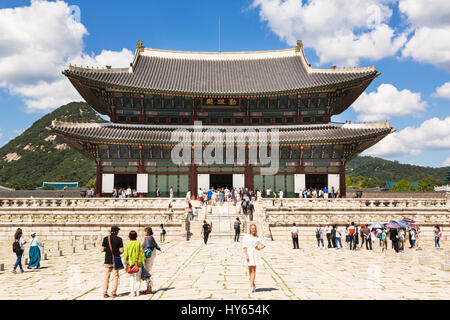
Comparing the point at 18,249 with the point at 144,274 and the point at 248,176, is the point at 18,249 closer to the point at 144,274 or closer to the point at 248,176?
the point at 144,274

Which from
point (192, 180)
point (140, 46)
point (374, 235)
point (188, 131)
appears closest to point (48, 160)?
point (140, 46)

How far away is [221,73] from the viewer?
1658 inches

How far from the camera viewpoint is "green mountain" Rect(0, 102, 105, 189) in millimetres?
94625

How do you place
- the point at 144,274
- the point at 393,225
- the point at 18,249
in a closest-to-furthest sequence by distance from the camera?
the point at 144,274 → the point at 18,249 → the point at 393,225

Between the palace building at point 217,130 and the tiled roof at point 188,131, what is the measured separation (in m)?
0.10

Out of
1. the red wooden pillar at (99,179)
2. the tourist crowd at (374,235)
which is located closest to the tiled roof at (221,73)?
the red wooden pillar at (99,179)

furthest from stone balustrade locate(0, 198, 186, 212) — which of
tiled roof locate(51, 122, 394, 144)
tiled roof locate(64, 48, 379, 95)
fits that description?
tiled roof locate(64, 48, 379, 95)

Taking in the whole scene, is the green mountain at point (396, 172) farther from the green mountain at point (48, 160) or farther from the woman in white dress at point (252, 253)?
the woman in white dress at point (252, 253)

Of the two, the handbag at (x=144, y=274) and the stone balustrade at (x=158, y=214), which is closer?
the handbag at (x=144, y=274)

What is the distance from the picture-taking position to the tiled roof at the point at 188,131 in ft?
108

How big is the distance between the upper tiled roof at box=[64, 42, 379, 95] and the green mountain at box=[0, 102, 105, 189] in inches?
2315

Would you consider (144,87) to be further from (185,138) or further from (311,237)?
(311,237)

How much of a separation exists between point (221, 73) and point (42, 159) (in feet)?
275
